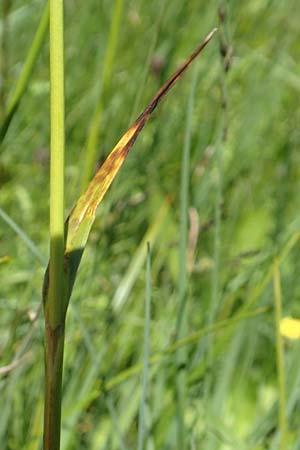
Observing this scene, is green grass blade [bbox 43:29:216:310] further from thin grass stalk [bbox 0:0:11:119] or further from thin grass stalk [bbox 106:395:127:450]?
thin grass stalk [bbox 0:0:11:119]

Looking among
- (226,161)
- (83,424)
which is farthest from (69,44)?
(83,424)

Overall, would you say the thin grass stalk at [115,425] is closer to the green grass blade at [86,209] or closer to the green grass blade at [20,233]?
the green grass blade at [20,233]

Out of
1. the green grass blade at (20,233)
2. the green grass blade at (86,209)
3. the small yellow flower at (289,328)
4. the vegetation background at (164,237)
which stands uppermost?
the green grass blade at (86,209)

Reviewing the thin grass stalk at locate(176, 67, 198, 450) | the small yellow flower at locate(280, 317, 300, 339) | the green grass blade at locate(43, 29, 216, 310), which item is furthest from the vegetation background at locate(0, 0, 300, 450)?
the green grass blade at locate(43, 29, 216, 310)

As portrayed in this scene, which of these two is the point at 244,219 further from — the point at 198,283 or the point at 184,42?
the point at 184,42

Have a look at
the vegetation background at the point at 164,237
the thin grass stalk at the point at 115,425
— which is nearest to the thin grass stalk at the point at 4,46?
the vegetation background at the point at 164,237

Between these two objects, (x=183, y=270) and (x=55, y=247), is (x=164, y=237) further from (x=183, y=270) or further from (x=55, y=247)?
(x=55, y=247)
